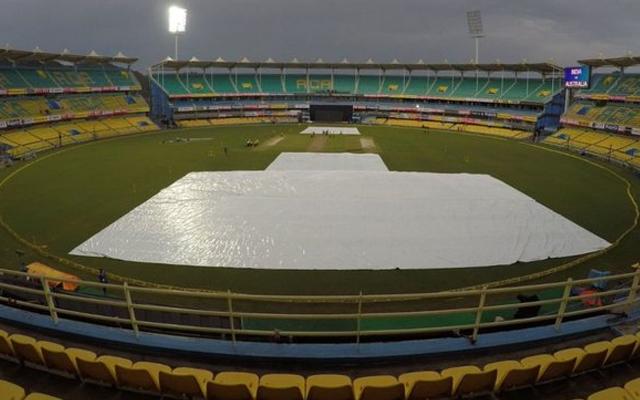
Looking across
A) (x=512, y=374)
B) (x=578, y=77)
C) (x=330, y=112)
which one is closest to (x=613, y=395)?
(x=512, y=374)

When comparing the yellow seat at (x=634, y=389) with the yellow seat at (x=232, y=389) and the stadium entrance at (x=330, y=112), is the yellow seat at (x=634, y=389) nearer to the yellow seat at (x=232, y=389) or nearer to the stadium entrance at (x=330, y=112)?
the yellow seat at (x=232, y=389)

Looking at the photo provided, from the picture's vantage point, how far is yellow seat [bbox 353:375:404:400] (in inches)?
236

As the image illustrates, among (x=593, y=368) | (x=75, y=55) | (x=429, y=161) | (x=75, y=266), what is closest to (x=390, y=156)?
(x=429, y=161)

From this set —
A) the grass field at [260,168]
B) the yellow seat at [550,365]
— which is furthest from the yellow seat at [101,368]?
the grass field at [260,168]

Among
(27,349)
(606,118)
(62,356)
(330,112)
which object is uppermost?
(62,356)

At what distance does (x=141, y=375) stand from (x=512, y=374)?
5.53m

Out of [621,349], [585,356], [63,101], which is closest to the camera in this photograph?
[585,356]

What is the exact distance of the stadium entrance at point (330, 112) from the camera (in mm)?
93812

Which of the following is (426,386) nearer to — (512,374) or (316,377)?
(512,374)

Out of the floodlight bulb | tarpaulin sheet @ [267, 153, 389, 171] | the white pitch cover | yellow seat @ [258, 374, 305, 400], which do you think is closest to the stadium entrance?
the floodlight bulb

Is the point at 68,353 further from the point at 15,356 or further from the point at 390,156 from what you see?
the point at 390,156

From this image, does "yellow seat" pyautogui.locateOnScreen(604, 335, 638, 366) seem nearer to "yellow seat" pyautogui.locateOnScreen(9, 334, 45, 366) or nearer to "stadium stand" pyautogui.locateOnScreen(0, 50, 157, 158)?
"yellow seat" pyautogui.locateOnScreen(9, 334, 45, 366)

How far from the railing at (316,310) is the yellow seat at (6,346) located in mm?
740

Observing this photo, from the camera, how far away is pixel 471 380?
635 cm
